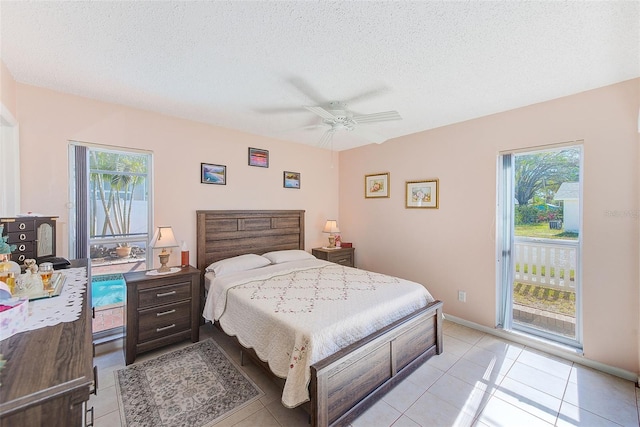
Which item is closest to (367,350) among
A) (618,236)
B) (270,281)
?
(270,281)

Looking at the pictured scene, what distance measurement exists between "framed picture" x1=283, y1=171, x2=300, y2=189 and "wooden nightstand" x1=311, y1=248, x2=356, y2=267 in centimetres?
112

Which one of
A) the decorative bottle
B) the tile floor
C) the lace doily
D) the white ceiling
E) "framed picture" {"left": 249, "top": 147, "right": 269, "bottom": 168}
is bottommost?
the tile floor

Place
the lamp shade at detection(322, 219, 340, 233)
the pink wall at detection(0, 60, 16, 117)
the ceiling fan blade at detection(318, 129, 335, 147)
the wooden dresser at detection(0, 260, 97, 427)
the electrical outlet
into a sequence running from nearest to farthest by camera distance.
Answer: the wooden dresser at detection(0, 260, 97, 427), the pink wall at detection(0, 60, 16, 117), the electrical outlet, the ceiling fan blade at detection(318, 129, 335, 147), the lamp shade at detection(322, 219, 340, 233)

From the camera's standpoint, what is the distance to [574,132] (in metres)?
2.47

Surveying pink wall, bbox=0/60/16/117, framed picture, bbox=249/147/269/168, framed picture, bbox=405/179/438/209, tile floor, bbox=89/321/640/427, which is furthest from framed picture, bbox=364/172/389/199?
pink wall, bbox=0/60/16/117

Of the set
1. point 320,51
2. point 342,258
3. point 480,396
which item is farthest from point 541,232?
point 320,51

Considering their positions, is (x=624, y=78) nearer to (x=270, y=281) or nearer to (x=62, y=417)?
(x=270, y=281)

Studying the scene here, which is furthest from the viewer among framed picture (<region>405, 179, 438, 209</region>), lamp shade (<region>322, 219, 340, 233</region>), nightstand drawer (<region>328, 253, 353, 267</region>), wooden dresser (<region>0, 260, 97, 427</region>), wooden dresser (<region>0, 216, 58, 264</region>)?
lamp shade (<region>322, 219, 340, 233</region>)

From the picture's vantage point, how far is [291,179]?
4184 mm

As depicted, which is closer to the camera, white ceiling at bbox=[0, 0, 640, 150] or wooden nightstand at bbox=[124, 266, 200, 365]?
white ceiling at bbox=[0, 0, 640, 150]

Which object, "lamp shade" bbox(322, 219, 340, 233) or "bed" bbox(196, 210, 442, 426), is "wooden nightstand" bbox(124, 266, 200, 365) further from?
"lamp shade" bbox(322, 219, 340, 233)

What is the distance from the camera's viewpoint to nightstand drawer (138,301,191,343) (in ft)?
8.11

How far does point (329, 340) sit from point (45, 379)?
1.39m

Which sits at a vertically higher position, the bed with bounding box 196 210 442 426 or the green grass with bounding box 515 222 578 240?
the green grass with bounding box 515 222 578 240
